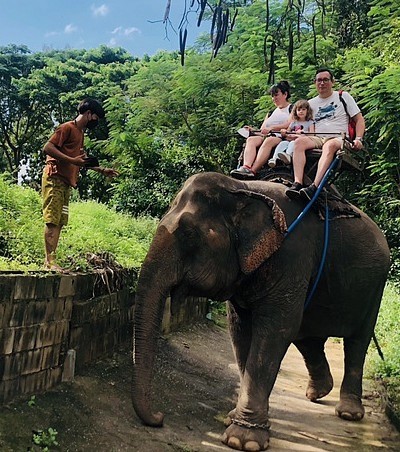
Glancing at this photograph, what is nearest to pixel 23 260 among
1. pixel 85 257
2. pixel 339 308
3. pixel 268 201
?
pixel 85 257

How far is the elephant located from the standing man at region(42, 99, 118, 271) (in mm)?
1173

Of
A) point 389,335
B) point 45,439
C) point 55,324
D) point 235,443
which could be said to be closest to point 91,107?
point 55,324

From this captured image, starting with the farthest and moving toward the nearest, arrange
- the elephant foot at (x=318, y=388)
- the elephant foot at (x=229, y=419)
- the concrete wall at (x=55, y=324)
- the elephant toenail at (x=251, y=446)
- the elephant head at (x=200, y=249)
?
1. the elephant foot at (x=318, y=388)
2. the elephant foot at (x=229, y=419)
3. the elephant toenail at (x=251, y=446)
4. the elephant head at (x=200, y=249)
5. the concrete wall at (x=55, y=324)

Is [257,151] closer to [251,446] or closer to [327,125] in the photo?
[327,125]

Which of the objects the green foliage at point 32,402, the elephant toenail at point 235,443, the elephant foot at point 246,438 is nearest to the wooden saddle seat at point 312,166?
the elephant foot at point 246,438

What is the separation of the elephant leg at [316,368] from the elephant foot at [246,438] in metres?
2.01

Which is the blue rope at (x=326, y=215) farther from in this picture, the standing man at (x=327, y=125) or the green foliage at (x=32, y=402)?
the green foliage at (x=32, y=402)

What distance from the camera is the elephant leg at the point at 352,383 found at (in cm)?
593

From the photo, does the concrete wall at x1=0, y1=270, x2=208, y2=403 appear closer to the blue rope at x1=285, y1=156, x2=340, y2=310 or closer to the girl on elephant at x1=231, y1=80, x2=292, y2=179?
the blue rope at x1=285, y1=156, x2=340, y2=310

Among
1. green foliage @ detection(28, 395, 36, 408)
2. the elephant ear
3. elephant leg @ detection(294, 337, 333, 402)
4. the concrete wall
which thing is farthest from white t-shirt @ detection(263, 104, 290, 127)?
green foliage @ detection(28, 395, 36, 408)

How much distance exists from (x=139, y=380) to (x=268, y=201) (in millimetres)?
1813

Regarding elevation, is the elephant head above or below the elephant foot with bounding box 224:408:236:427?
above

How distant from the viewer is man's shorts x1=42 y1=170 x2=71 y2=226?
18.0 feet

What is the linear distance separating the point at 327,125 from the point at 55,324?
11.2 feet
